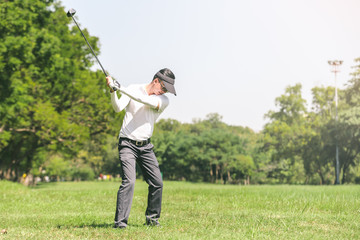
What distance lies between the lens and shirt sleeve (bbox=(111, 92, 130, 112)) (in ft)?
21.9

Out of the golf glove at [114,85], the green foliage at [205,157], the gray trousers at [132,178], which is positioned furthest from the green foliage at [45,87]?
the green foliage at [205,157]

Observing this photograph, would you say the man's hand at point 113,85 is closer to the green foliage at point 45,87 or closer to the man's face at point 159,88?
the man's face at point 159,88

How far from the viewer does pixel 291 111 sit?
83312 millimetres

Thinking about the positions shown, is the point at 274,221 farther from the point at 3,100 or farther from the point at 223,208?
the point at 3,100

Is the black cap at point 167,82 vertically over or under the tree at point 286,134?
under

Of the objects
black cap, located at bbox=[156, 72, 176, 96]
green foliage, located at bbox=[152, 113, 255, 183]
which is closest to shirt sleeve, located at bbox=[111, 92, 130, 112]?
black cap, located at bbox=[156, 72, 176, 96]

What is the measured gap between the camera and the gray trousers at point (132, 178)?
6750 mm

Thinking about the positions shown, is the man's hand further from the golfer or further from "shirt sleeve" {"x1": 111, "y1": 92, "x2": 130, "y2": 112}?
"shirt sleeve" {"x1": 111, "y1": 92, "x2": 130, "y2": 112}

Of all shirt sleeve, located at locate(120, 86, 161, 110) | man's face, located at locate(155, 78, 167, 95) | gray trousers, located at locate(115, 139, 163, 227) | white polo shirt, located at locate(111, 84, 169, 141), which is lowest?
gray trousers, located at locate(115, 139, 163, 227)

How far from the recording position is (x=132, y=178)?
270 inches

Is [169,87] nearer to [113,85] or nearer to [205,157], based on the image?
[113,85]

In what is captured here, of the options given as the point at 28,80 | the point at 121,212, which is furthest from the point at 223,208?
the point at 28,80

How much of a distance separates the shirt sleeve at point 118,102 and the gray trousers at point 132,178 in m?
0.52

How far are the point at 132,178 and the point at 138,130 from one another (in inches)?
28.5
